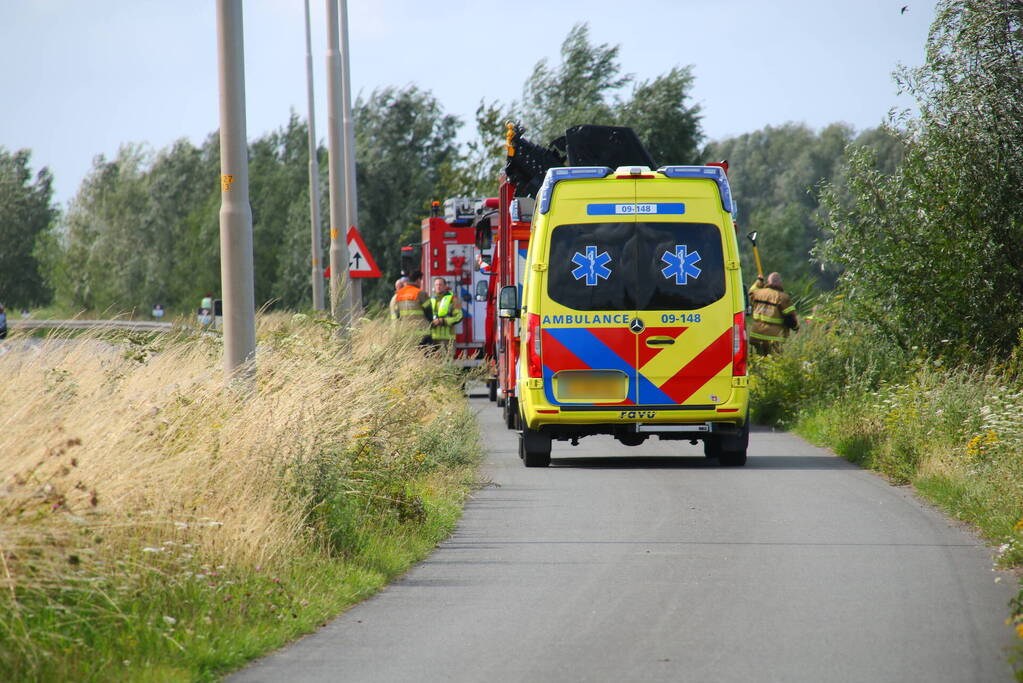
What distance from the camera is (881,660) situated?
6.58 metres

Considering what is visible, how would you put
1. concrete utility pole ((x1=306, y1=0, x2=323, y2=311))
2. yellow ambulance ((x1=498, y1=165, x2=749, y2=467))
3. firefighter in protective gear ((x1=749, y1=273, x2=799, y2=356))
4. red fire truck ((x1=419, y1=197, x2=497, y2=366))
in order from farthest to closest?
concrete utility pole ((x1=306, y1=0, x2=323, y2=311)) → red fire truck ((x1=419, y1=197, x2=497, y2=366)) → firefighter in protective gear ((x1=749, y1=273, x2=799, y2=356)) → yellow ambulance ((x1=498, y1=165, x2=749, y2=467))

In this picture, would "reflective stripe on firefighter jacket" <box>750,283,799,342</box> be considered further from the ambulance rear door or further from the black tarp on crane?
the ambulance rear door

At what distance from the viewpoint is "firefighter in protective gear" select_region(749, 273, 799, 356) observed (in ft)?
72.6

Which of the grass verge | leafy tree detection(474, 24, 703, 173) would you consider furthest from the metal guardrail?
leafy tree detection(474, 24, 703, 173)

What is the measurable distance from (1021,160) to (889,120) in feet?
5.72

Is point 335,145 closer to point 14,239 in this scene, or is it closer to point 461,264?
point 461,264

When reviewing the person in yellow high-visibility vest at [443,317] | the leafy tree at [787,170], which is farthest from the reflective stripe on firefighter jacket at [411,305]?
the leafy tree at [787,170]

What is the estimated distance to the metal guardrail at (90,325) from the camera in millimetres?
11969

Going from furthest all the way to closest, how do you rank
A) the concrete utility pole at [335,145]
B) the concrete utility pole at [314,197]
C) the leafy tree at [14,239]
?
the leafy tree at [14,239] → the concrete utility pole at [314,197] → the concrete utility pole at [335,145]

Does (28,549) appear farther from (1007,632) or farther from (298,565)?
(1007,632)

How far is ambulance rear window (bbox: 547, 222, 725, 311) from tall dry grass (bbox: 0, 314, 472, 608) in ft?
7.09

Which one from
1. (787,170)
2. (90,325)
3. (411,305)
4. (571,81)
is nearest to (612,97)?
(571,81)

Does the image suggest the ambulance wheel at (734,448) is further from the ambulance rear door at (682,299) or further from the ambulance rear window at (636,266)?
the ambulance rear window at (636,266)

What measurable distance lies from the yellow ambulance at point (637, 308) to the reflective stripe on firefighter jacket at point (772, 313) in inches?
300
